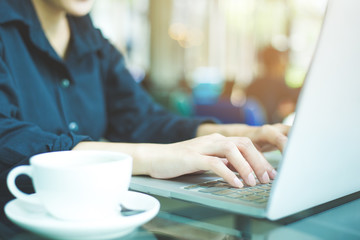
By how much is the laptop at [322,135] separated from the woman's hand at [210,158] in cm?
7

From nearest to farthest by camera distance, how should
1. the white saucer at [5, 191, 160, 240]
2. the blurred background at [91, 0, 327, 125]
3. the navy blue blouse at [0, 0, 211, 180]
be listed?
the white saucer at [5, 191, 160, 240] → the navy blue blouse at [0, 0, 211, 180] → the blurred background at [91, 0, 327, 125]

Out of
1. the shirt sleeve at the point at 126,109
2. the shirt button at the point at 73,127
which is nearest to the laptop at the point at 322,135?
the shirt button at the point at 73,127

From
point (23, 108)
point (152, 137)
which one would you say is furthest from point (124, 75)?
point (23, 108)

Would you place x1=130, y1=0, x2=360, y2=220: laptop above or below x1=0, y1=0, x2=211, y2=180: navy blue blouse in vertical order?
above

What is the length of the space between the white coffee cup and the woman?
193 millimetres

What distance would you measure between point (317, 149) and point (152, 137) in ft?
2.70

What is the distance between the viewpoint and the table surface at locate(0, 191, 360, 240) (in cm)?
46

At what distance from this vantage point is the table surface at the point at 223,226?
46cm

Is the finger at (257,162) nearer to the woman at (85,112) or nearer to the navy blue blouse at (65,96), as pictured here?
the woman at (85,112)

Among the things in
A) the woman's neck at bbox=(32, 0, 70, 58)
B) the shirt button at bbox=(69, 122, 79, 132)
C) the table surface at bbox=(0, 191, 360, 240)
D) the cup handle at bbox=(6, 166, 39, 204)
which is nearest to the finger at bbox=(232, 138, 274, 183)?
the table surface at bbox=(0, 191, 360, 240)

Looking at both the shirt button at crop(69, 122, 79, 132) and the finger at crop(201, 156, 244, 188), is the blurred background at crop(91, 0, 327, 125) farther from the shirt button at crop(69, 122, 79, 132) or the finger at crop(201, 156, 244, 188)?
the finger at crop(201, 156, 244, 188)

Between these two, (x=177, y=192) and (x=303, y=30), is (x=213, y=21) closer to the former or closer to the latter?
(x=303, y=30)

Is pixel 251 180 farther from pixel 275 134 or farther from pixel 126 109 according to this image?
pixel 126 109

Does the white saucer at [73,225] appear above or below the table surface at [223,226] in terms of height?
above
